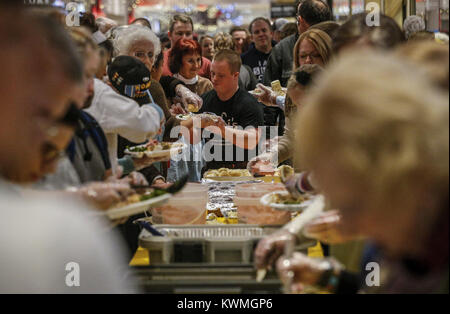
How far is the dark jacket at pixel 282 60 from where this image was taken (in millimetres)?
5520

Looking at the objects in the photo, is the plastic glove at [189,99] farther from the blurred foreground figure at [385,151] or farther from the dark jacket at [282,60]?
the blurred foreground figure at [385,151]

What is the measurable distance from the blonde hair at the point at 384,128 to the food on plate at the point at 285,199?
4.29 ft

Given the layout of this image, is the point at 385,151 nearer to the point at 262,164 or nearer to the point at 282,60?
the point at 262,164

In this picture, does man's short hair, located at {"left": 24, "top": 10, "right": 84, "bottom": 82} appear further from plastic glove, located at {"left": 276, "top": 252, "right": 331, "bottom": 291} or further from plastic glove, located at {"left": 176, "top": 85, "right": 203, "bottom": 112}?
plastic glove, located at {"left": 176, "top": 85, "right": 203, "bottom": 112}

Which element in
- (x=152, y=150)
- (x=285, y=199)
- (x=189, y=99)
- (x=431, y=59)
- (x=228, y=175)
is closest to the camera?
(x=431, y=59)

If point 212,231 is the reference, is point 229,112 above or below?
above

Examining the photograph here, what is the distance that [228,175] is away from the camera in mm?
4133

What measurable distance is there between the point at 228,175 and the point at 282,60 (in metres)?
1.84

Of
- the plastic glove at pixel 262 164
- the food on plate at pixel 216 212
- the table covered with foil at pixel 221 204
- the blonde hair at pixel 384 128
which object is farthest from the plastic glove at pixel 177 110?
the blonde hair at pixel 384 128

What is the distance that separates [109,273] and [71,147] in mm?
661

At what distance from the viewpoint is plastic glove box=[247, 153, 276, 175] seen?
356 centimetres

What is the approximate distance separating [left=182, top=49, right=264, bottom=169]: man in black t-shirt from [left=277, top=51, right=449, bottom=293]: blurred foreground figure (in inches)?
127

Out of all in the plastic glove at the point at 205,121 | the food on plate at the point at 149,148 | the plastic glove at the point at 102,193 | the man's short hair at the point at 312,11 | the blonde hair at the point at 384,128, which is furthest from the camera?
the man's short hair at the point at 312,11

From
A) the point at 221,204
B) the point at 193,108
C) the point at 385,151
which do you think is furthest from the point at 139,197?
the point at 193,108
